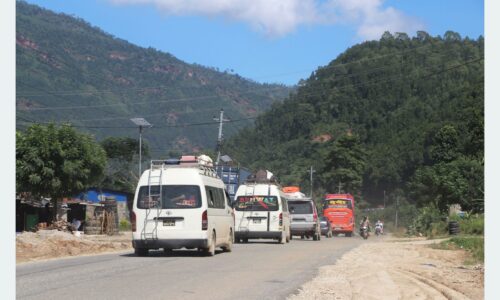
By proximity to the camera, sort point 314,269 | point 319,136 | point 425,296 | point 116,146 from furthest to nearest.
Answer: point 319,136 < point 116,146 < point 314,269 < point 425,296

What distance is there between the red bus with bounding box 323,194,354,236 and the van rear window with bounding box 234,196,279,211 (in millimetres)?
31685

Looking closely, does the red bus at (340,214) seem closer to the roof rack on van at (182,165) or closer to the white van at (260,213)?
the white van at (260,213)

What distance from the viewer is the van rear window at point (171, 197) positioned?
2138 centimetres

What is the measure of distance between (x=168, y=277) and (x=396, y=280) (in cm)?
439

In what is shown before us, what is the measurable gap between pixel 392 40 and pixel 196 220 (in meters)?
114

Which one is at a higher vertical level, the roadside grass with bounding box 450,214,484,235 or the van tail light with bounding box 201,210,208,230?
the van tail light with bounding box 201,210,208,230

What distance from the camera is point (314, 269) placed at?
18.2 meters

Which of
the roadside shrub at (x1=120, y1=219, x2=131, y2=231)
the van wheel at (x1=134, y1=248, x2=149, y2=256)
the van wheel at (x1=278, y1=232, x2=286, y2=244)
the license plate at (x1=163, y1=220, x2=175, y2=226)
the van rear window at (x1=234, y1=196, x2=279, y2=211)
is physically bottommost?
the roadside shrub at (x1=120, y1=219, x2=131, y2=231)

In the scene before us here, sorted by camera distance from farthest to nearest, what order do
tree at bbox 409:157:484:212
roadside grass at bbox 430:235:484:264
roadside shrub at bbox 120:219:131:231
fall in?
roadside shrub at bbox 120:219:131:231, tree at bbox 409:157:484:212, roadside grass at bbox 430:235:484:264

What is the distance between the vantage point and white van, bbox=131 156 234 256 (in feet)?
69.7

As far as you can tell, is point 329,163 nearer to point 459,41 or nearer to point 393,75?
point 393,75

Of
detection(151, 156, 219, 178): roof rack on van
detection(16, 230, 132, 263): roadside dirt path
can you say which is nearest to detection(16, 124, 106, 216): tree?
detection(16, 230, 132, 263): roadside dirt path

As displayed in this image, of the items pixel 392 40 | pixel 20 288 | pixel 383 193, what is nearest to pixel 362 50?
pixel 392 40

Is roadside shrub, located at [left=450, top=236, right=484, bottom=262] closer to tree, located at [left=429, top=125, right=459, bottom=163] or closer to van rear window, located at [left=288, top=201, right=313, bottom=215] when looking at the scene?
van rear window, located at [left=288, top=201, right=313, bottom=215]
